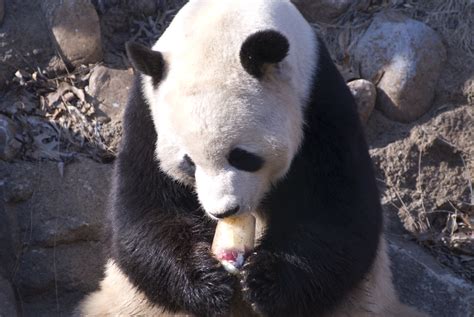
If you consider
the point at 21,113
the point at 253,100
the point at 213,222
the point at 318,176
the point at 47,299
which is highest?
the point at 253,100

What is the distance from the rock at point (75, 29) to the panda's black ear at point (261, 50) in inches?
112

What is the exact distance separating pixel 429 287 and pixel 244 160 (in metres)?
2.42

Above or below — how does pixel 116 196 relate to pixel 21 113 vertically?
above

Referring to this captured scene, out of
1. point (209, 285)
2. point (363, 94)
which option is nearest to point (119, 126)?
point (363, 94)

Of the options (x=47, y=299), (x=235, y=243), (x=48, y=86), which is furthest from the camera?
(x=48, y=86)

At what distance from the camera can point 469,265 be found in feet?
20.9

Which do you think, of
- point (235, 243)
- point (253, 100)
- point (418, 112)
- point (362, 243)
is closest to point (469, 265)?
point (418, 112)

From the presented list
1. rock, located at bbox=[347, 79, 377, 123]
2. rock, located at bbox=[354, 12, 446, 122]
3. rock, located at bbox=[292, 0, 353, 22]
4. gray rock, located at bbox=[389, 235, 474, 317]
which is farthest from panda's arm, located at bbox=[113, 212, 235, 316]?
rock, located at bbox=[292, 0, 353, 22]

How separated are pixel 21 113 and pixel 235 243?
263 centimetres

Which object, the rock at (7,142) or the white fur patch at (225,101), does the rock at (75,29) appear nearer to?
the rock at (7,142)

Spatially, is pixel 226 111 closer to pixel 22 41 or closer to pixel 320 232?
pixel 320 232

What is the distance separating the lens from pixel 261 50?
3.92 m

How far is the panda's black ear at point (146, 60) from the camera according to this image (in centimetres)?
407

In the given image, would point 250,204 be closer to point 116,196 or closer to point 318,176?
point 318,176
